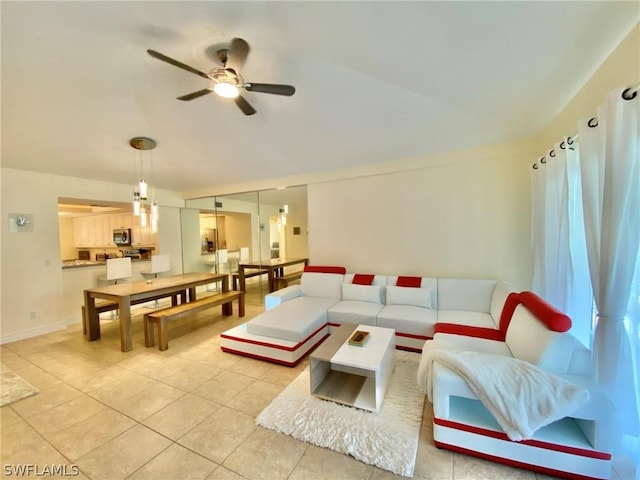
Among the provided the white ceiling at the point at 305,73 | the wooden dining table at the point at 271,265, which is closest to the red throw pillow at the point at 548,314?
the white ceiling at the point at 305,73

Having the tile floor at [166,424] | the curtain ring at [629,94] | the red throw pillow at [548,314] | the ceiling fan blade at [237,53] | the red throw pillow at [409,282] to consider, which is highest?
the ceiling fan blade at [237,53]

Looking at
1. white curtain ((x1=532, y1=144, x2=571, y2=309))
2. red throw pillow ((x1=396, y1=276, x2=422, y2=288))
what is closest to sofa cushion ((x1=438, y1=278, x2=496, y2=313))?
red throw pillow ((x1=396, y1=276, x2=422, y2=288))

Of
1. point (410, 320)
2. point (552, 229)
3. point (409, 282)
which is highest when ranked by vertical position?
point (552, 229)

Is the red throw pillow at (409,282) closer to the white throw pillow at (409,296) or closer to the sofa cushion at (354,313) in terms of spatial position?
the white throw pillow at (409,296)

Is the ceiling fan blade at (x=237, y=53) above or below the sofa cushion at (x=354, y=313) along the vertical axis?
above

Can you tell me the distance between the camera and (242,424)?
196 centimetres

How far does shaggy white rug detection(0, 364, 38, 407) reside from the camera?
233 centimetres

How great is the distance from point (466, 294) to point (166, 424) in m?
3.46

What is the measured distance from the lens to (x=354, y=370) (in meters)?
2.10

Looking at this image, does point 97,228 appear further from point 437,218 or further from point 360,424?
point 437,218

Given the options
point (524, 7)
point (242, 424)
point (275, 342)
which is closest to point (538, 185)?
point (524, 7)

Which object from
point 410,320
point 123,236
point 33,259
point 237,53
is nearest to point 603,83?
point 410,320

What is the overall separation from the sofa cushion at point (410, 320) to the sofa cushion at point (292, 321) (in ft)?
2.62

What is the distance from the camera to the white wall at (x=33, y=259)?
144 inches
